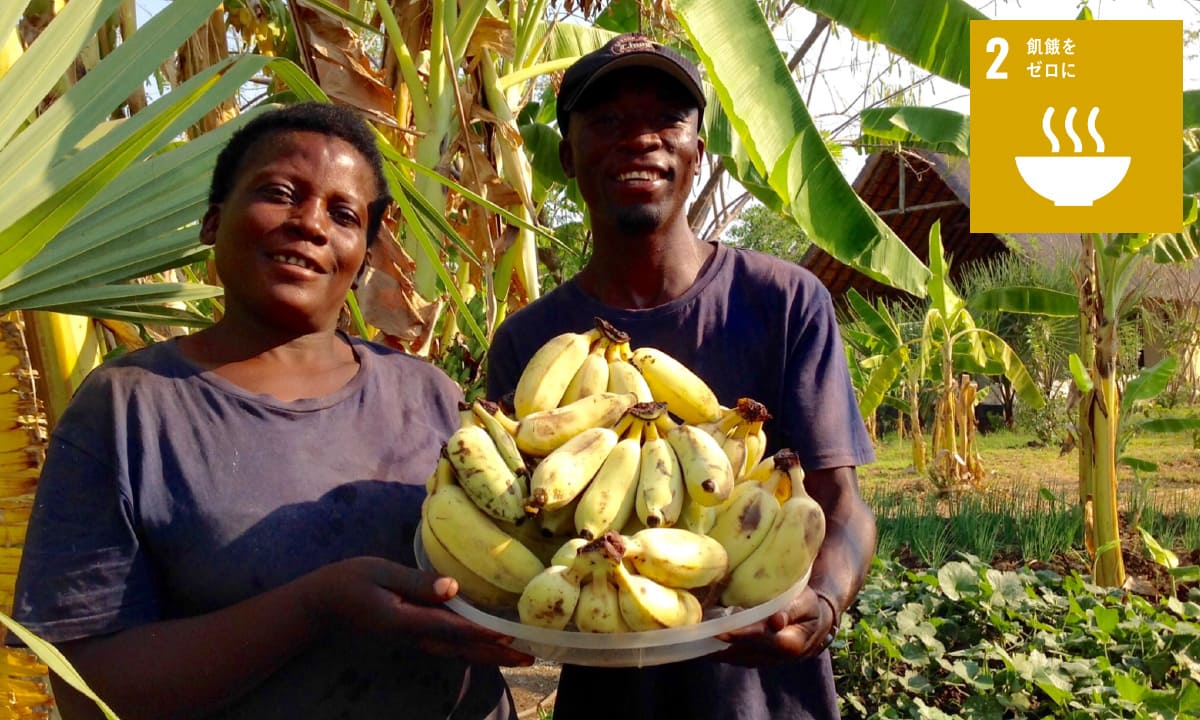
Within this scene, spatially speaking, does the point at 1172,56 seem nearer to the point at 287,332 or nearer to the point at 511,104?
the point at 511,104

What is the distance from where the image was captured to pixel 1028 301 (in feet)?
25.3

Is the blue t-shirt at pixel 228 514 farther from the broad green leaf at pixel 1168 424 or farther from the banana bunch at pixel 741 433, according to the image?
the broad green leaf at pixel 1168 424

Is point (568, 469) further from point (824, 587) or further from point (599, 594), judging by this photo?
point (824, 587)

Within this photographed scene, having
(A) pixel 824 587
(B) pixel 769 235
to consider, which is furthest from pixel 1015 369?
(B) pixel 769 235

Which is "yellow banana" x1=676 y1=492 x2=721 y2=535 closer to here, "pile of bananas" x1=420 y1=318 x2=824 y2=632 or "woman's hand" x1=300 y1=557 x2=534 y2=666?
"pile of bananas" x1=420 y1=318 x2=824 y2=632

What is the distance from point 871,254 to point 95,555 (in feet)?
12.8

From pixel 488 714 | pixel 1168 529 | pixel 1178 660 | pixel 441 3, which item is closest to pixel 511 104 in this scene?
pixel 441 3

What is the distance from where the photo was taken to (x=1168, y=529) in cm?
728

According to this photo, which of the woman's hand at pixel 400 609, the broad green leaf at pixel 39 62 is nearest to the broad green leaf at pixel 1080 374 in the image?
the woman's hand at pixel 400 609

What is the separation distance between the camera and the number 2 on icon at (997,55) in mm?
4867

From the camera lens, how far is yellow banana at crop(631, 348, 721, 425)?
1.59m

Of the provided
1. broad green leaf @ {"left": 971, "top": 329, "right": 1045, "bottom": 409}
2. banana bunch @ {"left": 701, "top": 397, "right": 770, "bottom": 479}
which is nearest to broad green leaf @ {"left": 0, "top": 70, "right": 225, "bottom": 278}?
banana bunch @ {"left": 701, "top": 397, "right": 770, "bottom": 479}

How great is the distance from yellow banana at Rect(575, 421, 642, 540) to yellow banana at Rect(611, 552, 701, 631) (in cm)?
9

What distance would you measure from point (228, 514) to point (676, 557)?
67 cm
